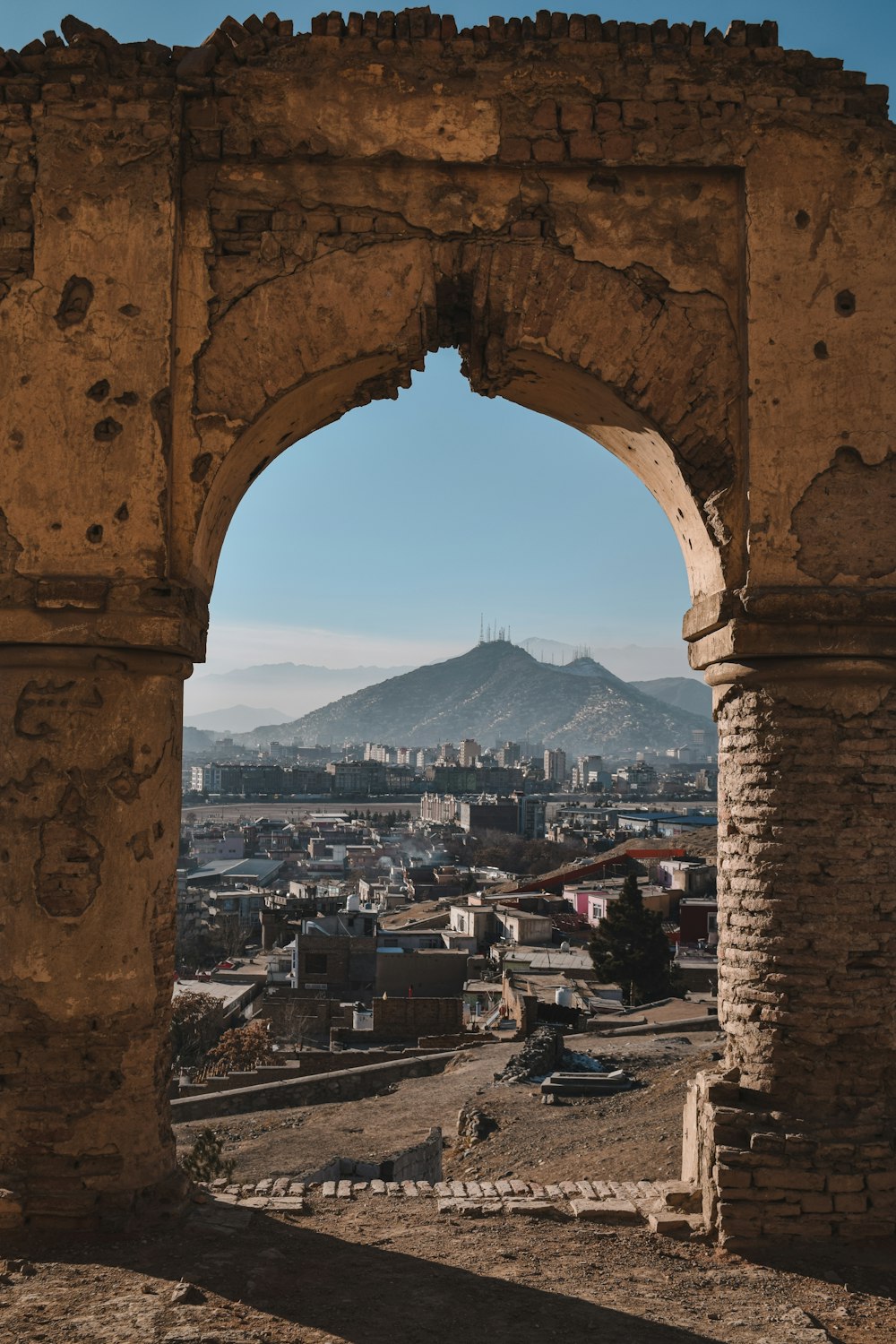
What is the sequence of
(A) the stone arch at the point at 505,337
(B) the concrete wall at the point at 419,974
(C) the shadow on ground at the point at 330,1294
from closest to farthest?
(C) the shadow on ground at the point at 330,1294, (A) the stone arch at the point at 505,337, (B) the concrete wall at the point at 419,974

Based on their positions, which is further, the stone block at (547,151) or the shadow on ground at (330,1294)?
the stone block at (547,151)

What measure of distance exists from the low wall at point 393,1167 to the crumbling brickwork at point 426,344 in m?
3.26

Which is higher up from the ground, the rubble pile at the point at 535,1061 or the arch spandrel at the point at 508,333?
the arch spandrel at the point at 508,333

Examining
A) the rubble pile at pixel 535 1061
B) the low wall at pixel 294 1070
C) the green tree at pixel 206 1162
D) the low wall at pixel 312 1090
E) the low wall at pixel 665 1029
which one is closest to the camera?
the green tree at pixel 206 1162

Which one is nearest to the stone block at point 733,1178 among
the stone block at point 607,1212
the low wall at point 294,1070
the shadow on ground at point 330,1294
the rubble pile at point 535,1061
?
the stone block at point 607,1212

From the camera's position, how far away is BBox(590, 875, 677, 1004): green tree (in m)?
27.0

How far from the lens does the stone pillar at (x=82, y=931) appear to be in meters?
4.70

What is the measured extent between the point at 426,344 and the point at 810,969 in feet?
11.0

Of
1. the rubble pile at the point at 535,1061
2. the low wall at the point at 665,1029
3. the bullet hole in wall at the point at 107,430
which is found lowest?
the low wall at the point at 665,1029

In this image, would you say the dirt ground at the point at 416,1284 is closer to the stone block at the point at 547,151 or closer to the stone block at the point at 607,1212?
the stone block at the point at 607,1212

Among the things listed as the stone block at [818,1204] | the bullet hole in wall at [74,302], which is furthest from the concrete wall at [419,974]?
the bullet hole in wall at [74,302]

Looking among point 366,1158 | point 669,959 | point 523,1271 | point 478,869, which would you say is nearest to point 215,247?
point 523,1271

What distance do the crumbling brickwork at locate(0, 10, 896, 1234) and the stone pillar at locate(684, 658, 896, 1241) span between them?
0.7 inches

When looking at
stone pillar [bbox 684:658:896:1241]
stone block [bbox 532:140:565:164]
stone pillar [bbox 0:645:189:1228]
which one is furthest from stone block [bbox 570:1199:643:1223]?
stone block [bbox 532:140:565:164]
